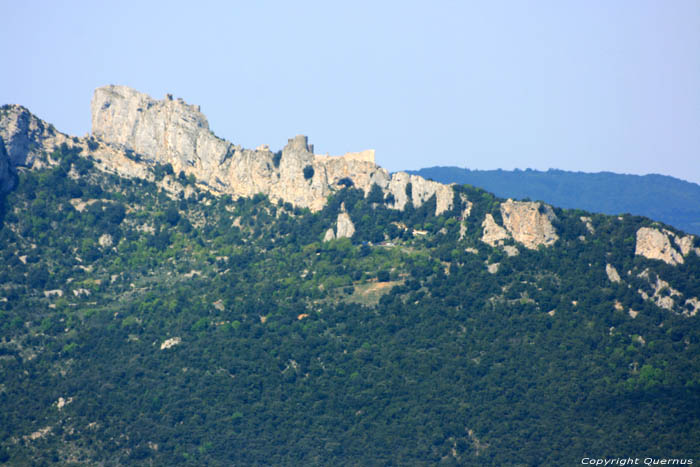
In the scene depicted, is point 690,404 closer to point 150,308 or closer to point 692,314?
point 692,314

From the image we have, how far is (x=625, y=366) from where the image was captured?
468 ft

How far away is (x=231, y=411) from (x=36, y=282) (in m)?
35.3

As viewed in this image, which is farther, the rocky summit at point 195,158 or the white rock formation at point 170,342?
the rocky summit at point 195,158

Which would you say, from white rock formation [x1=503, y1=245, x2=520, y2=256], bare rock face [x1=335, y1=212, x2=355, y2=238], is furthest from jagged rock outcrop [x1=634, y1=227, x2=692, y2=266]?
bare rock face [x1=335, y1=212, x2=355, y2=238]

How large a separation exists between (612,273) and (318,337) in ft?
114

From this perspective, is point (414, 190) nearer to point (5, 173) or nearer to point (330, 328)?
point (330, 328)

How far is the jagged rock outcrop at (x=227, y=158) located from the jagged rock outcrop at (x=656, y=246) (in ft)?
93.6

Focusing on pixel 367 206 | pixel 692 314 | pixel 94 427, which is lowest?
pixel 94 427

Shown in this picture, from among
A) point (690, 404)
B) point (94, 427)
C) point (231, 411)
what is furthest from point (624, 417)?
point (94, 427)

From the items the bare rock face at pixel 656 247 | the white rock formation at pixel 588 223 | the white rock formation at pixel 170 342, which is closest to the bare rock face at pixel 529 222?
the white rock formation at pixel 588 223

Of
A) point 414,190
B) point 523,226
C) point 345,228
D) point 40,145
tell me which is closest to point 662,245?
point 523,226

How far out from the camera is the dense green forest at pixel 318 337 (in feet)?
454

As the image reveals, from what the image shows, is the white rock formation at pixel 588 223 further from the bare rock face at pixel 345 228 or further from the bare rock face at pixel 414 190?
the bare rock face at pixel 345 228

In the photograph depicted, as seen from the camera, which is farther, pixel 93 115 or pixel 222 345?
pixel 93 115
